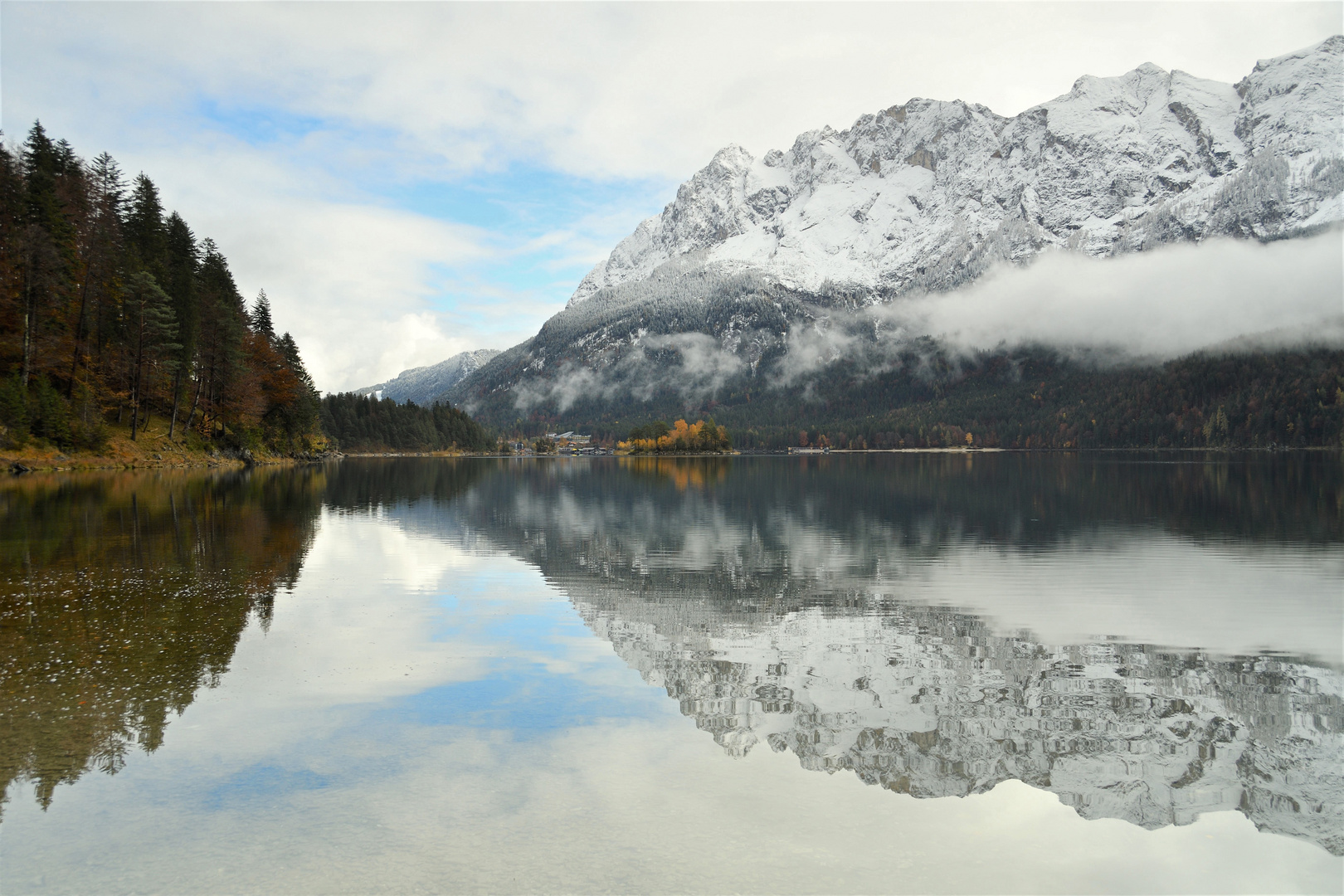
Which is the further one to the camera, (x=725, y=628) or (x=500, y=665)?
(x=725, y=628)

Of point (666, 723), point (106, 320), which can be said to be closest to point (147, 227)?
point (106, 320)

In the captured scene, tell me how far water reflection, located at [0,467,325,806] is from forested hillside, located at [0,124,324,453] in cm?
2495

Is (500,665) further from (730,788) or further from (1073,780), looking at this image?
(1073,780)

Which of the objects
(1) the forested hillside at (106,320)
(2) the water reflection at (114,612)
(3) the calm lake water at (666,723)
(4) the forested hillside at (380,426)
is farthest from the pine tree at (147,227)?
(4) the forested hillside at (380,426)

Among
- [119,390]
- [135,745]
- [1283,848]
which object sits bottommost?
[1283,848]

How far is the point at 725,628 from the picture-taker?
1656cm

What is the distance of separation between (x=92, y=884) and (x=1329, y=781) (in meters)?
12.8

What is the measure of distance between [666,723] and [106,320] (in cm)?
7041

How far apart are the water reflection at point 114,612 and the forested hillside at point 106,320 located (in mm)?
24951

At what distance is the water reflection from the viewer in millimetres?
9820

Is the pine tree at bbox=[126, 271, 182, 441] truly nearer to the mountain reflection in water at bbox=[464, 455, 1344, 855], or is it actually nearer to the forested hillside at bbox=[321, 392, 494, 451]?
the mountain reflection in water at bbox=[464, 455, 1344, 855]

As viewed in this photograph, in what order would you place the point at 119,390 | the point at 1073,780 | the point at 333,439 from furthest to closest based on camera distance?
the point at 333,439 < the point at 119,390 < the point at 1073,780

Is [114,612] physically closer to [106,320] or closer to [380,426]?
[106,320]

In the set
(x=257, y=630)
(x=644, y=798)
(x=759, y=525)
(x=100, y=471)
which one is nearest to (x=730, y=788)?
(x=644, y=798)
